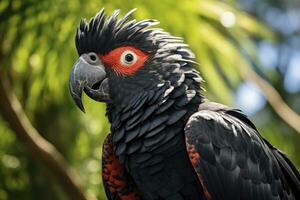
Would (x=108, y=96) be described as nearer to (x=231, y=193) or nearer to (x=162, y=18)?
(x=231, y=193)

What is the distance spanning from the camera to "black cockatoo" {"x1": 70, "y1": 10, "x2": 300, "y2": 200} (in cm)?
371

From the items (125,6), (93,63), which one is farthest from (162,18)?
(93,63)

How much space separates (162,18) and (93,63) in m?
1.52

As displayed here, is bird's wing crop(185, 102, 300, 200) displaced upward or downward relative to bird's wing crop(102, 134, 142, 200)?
upward

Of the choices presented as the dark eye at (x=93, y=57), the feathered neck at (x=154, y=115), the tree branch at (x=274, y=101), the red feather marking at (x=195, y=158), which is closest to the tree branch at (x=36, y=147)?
the feathered neck at (x=154, y=115)

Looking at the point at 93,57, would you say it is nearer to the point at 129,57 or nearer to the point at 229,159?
the point at 129,57

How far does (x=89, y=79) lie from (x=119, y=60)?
24cm

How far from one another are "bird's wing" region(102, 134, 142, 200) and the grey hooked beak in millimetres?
393

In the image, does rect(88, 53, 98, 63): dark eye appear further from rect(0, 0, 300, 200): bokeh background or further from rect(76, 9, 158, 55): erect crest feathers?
rect(0, 0, 300, 200): bokeh background

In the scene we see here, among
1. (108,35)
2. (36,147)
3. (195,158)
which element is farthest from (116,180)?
(36,147)

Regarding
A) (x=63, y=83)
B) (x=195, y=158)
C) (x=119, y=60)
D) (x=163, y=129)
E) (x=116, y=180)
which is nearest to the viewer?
(x=195, y=158)

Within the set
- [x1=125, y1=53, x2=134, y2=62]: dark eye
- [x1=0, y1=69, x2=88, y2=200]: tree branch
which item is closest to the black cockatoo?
[x1=125, y1=53, x2=134, y2=62]: dark eye

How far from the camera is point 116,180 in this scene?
4.09 metres

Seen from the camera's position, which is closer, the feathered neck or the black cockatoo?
the black cockatoo
